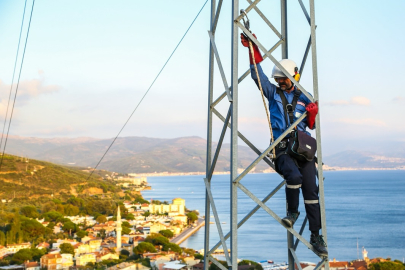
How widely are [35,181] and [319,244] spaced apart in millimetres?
79534

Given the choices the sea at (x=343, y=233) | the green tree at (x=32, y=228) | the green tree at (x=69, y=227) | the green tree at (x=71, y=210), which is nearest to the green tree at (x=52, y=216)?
the green tree at (x=69, y=227)

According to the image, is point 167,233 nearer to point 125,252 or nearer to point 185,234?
point 185,234

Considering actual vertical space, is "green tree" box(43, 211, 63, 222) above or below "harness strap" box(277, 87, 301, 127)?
below

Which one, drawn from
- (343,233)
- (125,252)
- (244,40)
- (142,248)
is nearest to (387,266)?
(142,248)

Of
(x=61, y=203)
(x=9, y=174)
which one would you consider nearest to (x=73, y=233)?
(x=61, y=203)

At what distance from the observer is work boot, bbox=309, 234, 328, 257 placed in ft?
11.4

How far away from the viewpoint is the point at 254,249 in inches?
1842

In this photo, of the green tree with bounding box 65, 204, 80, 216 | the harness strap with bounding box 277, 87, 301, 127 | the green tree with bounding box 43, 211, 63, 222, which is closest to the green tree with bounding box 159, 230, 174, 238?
the green tree with bounding box 43, 211, 63, 222

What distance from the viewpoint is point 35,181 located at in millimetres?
78000

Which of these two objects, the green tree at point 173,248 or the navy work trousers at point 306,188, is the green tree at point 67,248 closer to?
the green tree at point 173,248

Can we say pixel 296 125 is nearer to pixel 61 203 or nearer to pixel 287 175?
pixel 287 175

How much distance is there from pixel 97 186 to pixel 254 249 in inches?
2106

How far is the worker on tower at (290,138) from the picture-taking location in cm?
344

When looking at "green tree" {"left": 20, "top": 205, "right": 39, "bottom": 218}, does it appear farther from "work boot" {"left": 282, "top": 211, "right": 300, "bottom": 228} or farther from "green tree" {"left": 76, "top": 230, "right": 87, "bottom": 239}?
"work boot" {"left": 282, "top": 211, "right": 300, "bottom": 228}
